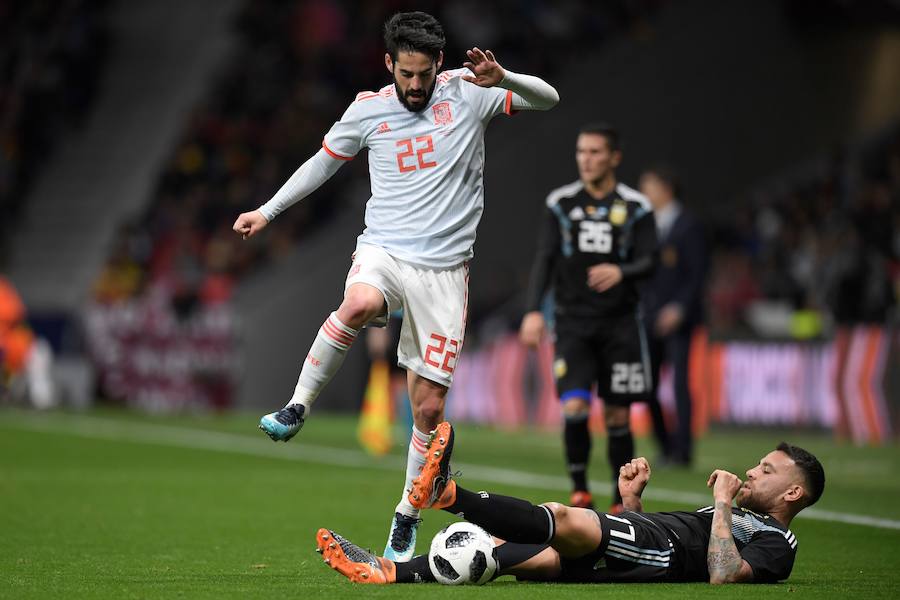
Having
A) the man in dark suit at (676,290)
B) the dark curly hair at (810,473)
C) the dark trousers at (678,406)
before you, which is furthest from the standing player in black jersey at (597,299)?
the man in dark suit at (676,290)

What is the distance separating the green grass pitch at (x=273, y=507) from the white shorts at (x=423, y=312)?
999 millimetres

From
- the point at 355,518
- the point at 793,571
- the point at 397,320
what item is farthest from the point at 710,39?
the point at 793,571

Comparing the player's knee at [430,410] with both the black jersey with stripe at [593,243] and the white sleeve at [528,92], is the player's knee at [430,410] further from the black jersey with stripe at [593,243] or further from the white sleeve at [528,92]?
the black jersey with stripe at [593,243]

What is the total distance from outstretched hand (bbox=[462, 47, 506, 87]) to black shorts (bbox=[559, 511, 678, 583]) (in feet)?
6.27

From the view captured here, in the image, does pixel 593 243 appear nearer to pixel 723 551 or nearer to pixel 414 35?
pixel 414 35

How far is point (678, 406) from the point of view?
13.0 meters

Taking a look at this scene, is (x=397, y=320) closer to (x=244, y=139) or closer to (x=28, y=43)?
(x=244, y=139)

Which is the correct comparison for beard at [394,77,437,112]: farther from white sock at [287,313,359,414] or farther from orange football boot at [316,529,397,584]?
orange football boot at [316,529,397,584]

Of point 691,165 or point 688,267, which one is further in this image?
point 691,165

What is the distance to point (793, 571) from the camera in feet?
22.7

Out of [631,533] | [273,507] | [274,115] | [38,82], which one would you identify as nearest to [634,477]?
[631,533]

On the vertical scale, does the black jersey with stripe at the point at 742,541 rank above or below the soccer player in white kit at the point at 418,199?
below

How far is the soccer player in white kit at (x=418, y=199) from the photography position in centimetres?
689

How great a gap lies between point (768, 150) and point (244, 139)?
966 cm
